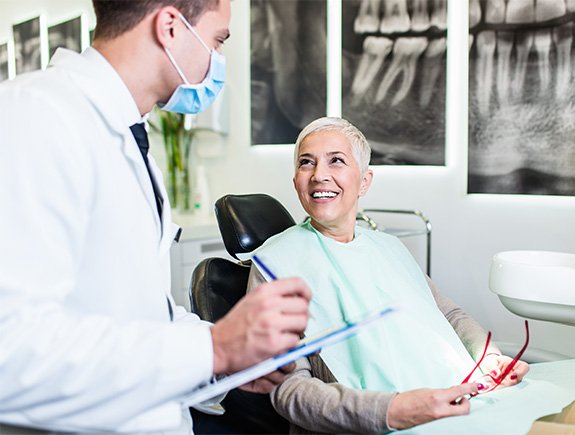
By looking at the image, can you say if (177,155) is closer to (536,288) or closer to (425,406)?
(536,288)

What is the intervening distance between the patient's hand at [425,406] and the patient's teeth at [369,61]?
214 cm

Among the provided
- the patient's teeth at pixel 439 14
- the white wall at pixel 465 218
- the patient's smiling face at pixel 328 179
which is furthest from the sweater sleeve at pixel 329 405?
the patient's teeth at pixel 439 14

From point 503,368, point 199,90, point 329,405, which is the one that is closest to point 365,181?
point 503,368

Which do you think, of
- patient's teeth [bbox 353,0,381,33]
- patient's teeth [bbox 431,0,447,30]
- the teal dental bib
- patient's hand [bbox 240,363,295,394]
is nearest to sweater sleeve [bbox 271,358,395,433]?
the teal dental bib

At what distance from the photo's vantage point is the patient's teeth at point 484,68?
2.79 meters

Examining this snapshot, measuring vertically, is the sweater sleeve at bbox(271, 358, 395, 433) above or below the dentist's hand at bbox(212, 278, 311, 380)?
below

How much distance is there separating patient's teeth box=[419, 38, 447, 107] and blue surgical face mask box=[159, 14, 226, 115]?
1987 millimetres

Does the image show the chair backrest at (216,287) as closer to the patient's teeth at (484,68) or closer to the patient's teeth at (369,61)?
the patient's teeth at (484,68)

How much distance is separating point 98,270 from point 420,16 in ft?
8.16

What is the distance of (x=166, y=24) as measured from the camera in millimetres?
1006

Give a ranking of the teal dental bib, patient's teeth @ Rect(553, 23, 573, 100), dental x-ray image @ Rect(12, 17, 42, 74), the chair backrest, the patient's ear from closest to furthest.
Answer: the teal dental bib
the chair backrest
the patient's ear
patient's teeth @ Rect(553, 23, 573, 100)
dental x-ray image @ Rect(12, 17, 42, 74)

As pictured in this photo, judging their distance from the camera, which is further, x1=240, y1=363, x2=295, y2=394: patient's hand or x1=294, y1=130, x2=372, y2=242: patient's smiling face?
x1=294, y1=130, x2=372, y2=242: patient's smiling face

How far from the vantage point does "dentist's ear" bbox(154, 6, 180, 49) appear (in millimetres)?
1002

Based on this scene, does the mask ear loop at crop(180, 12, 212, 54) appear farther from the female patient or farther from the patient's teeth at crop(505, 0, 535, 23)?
the patient's teeth at crop(505, 0, 535, 23)
